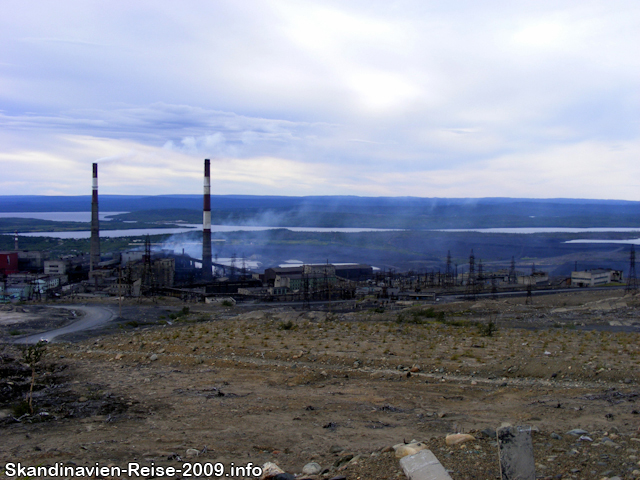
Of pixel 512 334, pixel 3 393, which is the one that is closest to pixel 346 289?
pixel 512 334

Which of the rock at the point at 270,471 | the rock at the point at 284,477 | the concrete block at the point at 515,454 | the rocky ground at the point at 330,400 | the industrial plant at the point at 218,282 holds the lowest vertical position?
the industrial plant at the point at 218,282

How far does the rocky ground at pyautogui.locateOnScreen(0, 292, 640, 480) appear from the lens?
540 cm

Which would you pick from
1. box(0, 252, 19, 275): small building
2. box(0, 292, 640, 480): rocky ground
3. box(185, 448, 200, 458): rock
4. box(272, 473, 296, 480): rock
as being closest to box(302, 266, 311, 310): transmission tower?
box(0, 292, 640, 480): rocky ground

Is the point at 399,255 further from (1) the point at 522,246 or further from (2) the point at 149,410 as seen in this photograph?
(2) the point at 149,410

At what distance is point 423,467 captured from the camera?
4434 mm

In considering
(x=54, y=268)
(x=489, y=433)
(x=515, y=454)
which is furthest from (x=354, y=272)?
(x=515, y=454)

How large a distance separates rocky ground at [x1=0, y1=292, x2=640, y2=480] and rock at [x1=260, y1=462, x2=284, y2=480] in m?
0.28

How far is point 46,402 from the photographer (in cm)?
814

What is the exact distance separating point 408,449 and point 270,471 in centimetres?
135

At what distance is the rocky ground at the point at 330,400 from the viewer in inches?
213

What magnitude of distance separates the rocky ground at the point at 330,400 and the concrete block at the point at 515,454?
419mm

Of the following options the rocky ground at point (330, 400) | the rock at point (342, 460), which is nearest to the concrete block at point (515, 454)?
the rocky ground at point (330, 400)

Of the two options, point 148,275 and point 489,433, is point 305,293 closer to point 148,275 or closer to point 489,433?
point 148,275

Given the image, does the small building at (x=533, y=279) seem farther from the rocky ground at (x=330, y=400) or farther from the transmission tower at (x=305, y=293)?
the rocky ground at (x=330, y=400)
